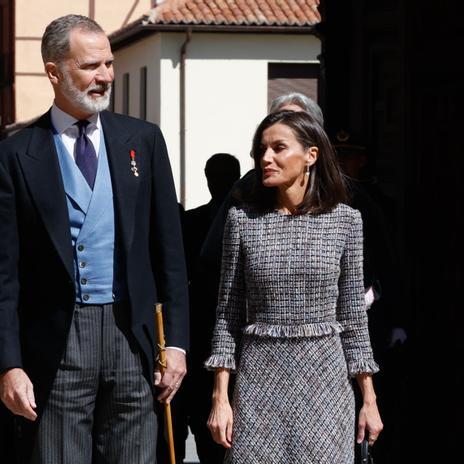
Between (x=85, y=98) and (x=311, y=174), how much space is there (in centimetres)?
79

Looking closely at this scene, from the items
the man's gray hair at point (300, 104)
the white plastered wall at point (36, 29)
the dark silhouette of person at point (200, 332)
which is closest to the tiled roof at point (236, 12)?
the white plastered wall at point (36, 29)

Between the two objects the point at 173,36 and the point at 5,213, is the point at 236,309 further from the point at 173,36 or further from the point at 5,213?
the point at 173,36

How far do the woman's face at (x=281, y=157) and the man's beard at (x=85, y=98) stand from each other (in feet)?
1.79

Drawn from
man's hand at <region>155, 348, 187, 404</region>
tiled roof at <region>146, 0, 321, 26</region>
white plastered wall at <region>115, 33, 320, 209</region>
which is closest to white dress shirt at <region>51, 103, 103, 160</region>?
man's hand at <region>155, 348, 187, 404</region>

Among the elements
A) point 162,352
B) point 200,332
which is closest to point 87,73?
point 162,352

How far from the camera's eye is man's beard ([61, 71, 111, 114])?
17.3ft

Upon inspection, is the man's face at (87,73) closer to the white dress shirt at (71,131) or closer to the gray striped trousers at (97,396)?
the white dress shirt at (71,131)

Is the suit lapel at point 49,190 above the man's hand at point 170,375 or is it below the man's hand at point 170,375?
above

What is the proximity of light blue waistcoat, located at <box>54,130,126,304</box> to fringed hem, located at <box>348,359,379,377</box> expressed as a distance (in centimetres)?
79

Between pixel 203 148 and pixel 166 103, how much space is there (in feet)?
4.27

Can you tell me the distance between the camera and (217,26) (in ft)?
113

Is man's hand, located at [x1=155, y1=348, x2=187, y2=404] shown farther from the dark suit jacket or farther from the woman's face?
the woman's face

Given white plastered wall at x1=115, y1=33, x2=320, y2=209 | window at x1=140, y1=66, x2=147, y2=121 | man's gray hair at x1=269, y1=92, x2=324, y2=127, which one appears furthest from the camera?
window at x1=140, y1=66, x2=147, y2=121

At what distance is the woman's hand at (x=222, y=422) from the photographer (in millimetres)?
5270
